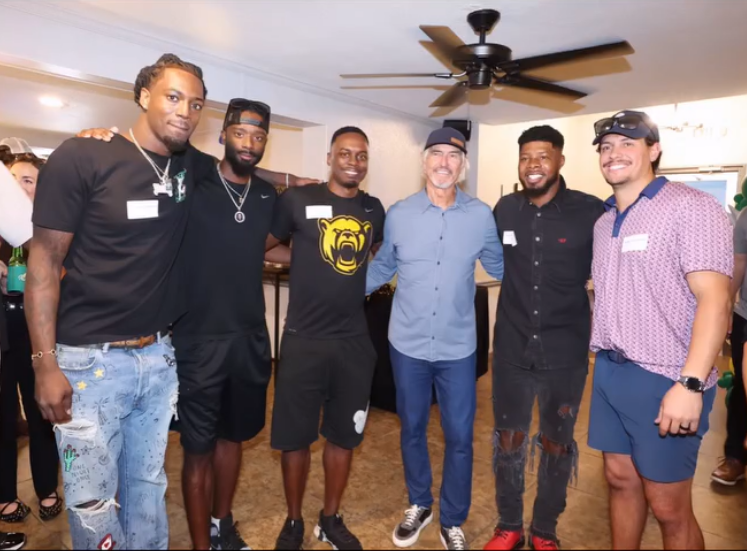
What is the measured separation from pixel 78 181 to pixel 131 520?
120 cm

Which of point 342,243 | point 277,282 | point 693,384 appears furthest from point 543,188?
point 277,282

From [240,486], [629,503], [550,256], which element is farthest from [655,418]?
[240,486]

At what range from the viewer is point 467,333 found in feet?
7.85

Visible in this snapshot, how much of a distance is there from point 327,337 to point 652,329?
1261 mm

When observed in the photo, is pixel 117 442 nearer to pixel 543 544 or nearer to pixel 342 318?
pixel 342 318

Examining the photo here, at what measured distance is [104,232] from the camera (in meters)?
1.65

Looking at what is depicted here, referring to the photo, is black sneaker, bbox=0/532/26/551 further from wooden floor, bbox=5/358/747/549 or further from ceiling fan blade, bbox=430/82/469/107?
ceiling fan blade, bbox=430/82/469/107

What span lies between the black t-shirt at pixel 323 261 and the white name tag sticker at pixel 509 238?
2.14 feet

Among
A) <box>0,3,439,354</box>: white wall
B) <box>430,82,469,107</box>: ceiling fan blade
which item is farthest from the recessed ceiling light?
<box>430,82,469,107</box>: ceiling fan blade

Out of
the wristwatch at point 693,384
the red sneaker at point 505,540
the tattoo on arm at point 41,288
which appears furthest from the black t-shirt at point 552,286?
the tattoo on arm at point 41,288

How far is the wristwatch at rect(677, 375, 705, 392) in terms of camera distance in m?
1.61

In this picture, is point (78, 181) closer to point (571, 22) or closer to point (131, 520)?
point (131, 520)

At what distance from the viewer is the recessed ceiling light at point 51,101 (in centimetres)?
614

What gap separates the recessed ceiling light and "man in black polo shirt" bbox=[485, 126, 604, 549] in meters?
6.08
